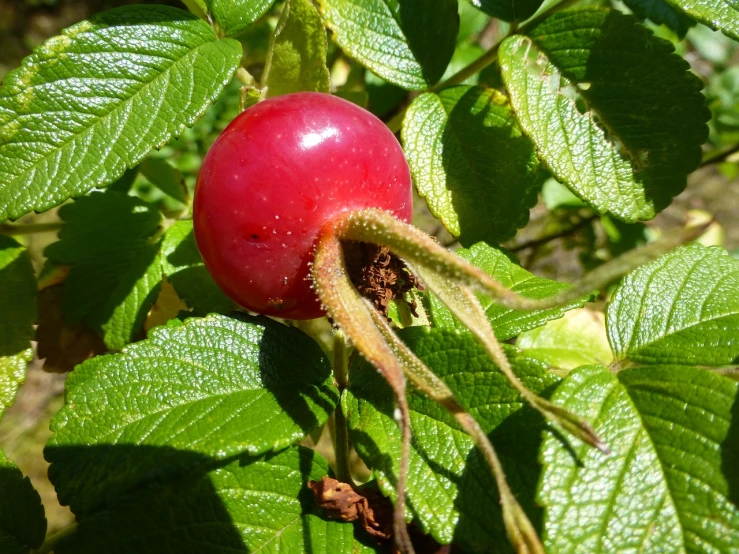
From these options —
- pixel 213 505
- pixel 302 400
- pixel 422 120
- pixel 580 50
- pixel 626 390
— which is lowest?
pixel 213 505

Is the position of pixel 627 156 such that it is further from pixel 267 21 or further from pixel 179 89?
pixel 267 21

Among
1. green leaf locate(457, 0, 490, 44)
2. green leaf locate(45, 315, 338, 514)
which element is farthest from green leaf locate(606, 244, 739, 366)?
green leaf locate(457, 0, 490, 44)

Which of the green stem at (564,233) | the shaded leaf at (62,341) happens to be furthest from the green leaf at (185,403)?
the green stem at (564,233)

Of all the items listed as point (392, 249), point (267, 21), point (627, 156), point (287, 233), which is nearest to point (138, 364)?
point (287, 233)

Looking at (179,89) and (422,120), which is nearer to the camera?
(179,89)

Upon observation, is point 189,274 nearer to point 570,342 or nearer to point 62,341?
point 62,341

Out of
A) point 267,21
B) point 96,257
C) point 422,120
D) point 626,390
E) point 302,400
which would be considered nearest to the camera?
point 626,390

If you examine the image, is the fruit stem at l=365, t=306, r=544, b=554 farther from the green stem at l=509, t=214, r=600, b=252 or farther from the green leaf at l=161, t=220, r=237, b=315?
the green stem at l=509, t=214, r=600, b=252
